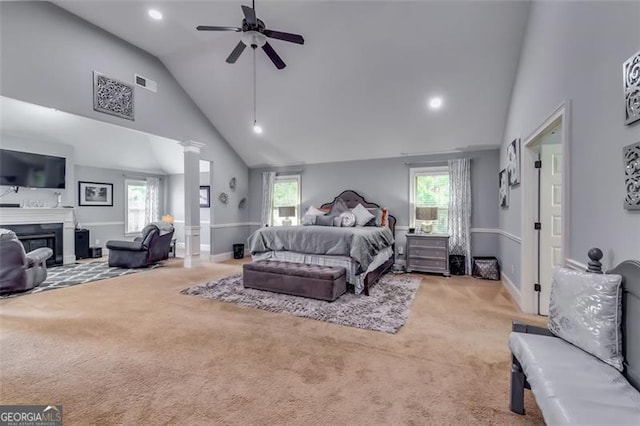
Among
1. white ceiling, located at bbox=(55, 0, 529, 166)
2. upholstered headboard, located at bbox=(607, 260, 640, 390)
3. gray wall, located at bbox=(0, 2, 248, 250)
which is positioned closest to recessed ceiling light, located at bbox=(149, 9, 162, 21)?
white ceiling, located at bbox=(55, 0, 529, 166)

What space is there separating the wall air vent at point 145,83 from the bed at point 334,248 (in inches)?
139

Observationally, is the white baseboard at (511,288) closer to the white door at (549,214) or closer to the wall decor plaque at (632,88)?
the white door at (549,214)

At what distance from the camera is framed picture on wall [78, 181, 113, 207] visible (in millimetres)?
7449

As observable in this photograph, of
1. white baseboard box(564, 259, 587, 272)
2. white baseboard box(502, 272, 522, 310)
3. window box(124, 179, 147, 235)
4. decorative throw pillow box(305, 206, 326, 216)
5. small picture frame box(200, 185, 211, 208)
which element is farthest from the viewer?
small picture frame box(200, 185, 211, 208)

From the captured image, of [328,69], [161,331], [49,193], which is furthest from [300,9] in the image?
[49,193]

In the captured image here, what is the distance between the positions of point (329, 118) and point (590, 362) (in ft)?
17.1

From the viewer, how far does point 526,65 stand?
3.66 m

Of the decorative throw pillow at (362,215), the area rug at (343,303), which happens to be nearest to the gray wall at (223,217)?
the area rug at (343,303)

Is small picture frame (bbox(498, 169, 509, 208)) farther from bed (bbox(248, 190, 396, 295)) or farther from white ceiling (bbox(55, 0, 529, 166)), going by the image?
bed (bbox(248, 190, 396, 295))

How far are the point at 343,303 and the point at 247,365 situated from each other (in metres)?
1.73

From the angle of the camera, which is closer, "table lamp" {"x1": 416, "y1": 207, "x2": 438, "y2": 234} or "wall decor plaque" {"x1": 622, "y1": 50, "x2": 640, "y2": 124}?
"wall decor plaque" {"x1": 622, "y1": 50, "x2": 640, "y2": 124}

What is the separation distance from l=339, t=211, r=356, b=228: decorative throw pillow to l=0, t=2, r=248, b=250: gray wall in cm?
384

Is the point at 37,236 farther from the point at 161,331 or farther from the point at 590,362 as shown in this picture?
the point at 590,362

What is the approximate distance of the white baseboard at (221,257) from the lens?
6995mm
